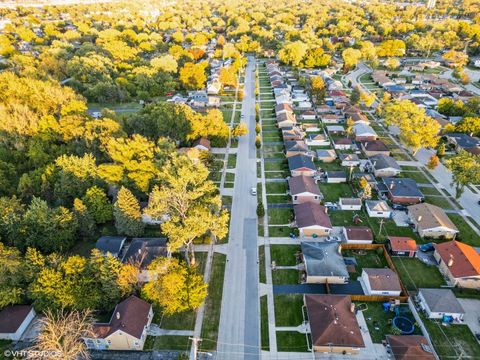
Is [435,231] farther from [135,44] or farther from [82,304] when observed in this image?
[135,44]

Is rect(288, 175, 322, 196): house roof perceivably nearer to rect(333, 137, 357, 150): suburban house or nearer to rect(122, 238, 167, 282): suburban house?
rect(333, 137, 357, 150): suburban house

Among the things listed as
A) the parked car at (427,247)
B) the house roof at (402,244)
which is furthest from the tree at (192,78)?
the parked car at (427,247)

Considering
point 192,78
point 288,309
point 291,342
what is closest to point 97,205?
point 288,309

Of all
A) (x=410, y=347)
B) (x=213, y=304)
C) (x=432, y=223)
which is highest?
(x=432, y=223)

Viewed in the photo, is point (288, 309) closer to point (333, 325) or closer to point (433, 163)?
point (333, 325)

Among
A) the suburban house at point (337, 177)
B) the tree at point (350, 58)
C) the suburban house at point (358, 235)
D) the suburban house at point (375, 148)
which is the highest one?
the tree at point (350, 58)

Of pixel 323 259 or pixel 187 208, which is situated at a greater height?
pixel 187 208

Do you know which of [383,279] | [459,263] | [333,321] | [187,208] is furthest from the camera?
[187,208]

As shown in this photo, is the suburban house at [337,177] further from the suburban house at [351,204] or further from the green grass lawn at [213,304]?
the green grass lawn at [213,304]
